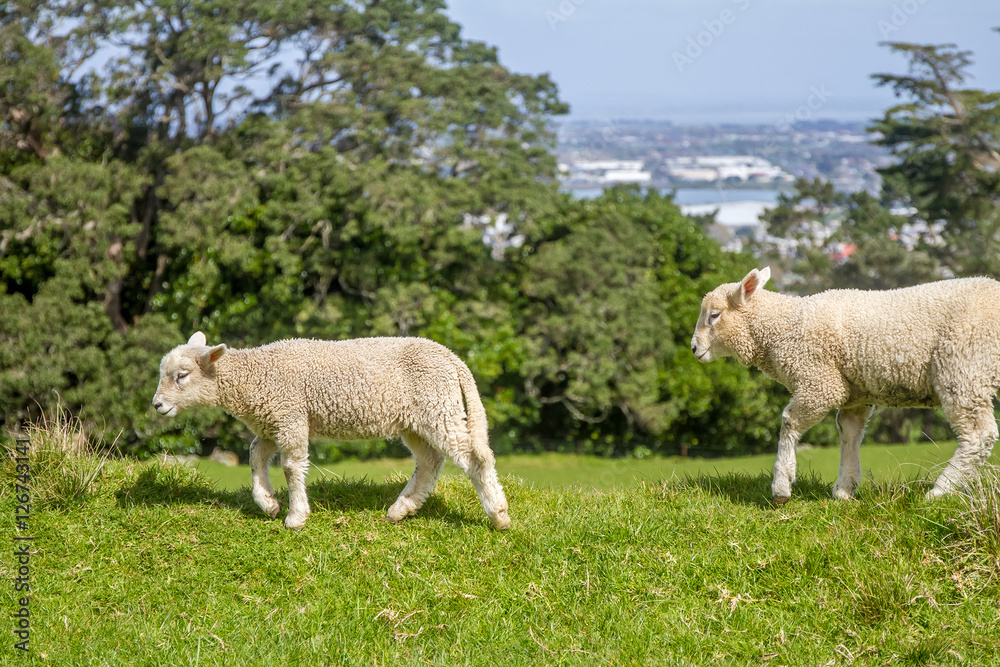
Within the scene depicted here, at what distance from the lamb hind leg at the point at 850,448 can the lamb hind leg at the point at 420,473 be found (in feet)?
10.2

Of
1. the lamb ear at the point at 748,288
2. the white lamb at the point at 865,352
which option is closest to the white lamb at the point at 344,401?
the white lamb at the point at 865,352

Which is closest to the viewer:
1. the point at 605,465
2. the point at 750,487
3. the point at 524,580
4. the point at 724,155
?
the point at 524,580

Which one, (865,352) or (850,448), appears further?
(850,448)

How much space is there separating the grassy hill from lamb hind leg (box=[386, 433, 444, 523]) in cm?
20

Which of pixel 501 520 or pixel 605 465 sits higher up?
pixel 501 520

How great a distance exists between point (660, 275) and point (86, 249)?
1387cm

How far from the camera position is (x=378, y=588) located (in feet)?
19.5

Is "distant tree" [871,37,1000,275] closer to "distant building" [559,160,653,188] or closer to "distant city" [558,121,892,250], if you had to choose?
"distant city" [558,121,892,250]

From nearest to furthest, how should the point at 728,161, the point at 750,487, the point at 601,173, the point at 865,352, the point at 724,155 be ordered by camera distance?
the point at 865,352, the point at 750,487, the point at 601,173, the point at 728,161, the point at 724,155

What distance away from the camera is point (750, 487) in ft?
24.2

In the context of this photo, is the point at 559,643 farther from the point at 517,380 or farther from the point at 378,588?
the point at 517,380

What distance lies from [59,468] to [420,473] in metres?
3.05

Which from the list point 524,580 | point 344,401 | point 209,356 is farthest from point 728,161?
point 524,580

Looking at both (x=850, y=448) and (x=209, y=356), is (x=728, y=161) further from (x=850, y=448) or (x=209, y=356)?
(x=209, y=356)
